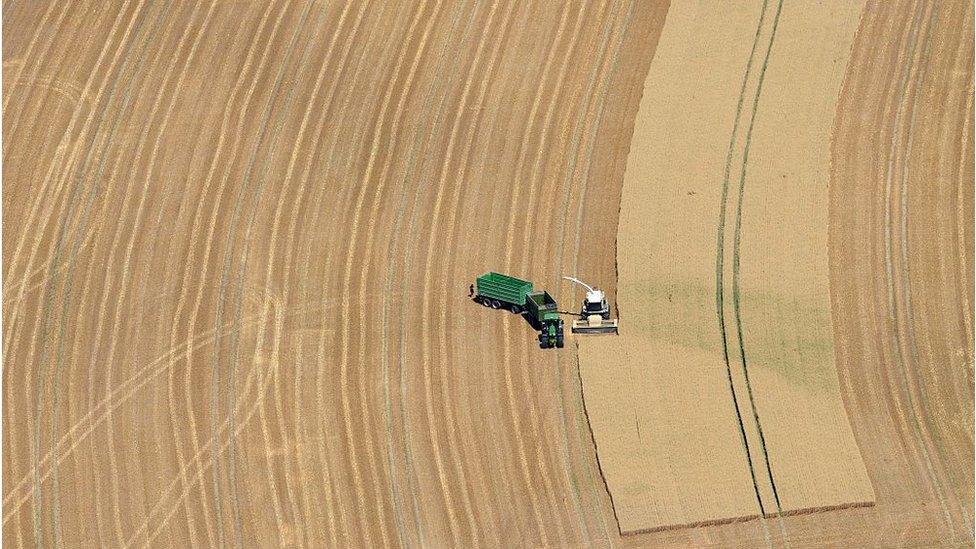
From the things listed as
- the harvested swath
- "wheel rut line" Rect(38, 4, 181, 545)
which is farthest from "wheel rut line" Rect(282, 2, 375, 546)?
the harvested swath

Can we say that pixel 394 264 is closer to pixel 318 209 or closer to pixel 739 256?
pixel 318 209

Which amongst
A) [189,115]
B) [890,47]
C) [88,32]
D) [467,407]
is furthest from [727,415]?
[88,32]

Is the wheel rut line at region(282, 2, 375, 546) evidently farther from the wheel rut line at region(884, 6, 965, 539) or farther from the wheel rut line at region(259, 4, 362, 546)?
the wheel rut line at region(884, 6, 965, 539)

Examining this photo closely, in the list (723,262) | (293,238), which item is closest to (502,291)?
(723,262)

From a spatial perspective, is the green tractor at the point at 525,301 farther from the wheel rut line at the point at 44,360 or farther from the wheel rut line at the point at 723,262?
the wheel rut line at the point at 44,360

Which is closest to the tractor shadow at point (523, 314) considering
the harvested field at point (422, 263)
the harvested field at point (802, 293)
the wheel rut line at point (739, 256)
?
the harvested field at point (422, 263)
